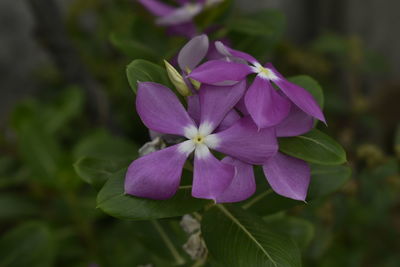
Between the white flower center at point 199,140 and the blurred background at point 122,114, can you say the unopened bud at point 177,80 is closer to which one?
the white flower center at point 199,140

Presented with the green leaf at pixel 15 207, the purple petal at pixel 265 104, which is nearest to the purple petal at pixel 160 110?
the purple petal at pixel 265 104

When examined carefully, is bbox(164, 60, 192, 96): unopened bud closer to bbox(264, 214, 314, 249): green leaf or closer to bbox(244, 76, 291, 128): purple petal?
bbox(244, 76, 291, 128): purple petal

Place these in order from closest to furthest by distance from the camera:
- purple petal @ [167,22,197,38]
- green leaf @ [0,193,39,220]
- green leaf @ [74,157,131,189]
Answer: green leaf @ [74,157,131,189], purple petal @ [167,22,197,38], green leaf @ [0,193,39,220]

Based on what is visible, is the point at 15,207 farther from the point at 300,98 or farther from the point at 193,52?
the point at 300,98

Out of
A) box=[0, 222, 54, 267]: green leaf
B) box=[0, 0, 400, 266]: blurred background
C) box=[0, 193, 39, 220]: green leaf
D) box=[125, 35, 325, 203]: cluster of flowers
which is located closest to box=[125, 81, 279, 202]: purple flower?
box=[125, 35, 325, 203]: cluster of flowers

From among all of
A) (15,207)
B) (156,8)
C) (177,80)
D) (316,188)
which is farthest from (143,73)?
(15,207)

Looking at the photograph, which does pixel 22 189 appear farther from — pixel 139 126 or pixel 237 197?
pixel 237 197
